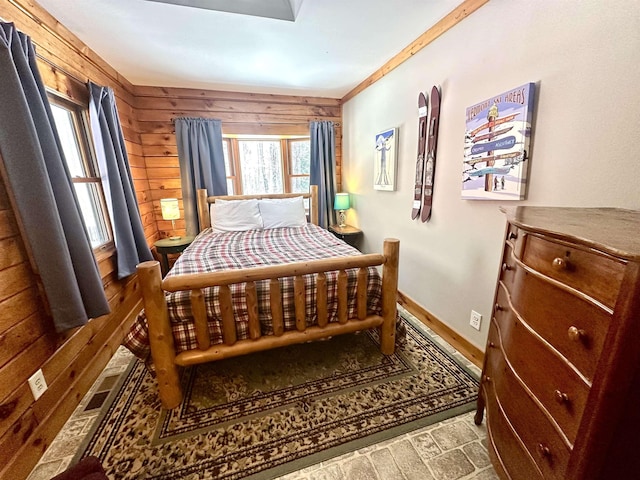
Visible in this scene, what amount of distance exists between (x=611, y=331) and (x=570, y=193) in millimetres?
914

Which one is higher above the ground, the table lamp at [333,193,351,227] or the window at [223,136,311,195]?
the window at [223,136,311,195]

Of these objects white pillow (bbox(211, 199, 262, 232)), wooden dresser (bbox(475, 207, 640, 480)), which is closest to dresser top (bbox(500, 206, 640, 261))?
wooden dresser (bbox(475, 207, 640, 480))

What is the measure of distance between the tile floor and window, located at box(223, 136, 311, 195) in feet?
9.25

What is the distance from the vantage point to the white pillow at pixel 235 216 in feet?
9.79

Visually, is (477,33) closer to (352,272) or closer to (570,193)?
(570,193)

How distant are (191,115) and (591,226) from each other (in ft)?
11.7

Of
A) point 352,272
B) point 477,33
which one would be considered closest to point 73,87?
point 352,272

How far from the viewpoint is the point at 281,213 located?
310 cm

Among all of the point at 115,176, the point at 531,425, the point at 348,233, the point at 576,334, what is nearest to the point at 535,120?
the point at 576,334

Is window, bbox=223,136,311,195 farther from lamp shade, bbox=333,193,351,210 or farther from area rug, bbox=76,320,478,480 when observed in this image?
area rug, bbox=76,320,478,480

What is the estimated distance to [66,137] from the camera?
197 centimetres

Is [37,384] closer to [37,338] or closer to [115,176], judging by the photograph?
[37,338]

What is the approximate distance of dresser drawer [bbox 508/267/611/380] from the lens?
1.90ft

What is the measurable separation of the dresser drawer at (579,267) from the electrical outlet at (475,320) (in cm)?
105
